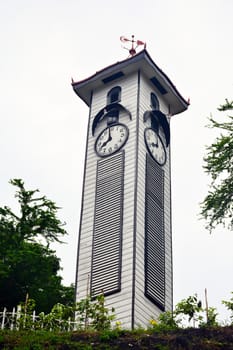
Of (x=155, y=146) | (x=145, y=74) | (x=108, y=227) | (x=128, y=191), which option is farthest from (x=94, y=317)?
(x=145, y=74)

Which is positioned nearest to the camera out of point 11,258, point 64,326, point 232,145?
point 64,326

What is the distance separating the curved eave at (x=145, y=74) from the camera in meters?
28.5

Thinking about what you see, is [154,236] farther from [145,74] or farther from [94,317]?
[145,74]

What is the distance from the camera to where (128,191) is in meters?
24.3

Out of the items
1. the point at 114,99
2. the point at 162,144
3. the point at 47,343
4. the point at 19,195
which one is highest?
the point at 114,99

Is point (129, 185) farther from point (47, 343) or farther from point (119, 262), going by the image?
point (47, 343)

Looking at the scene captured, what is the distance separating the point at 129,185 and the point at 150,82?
645 cm

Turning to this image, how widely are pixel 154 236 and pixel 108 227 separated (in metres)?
1.64

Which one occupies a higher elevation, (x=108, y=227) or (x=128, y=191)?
(x=128, y=191)

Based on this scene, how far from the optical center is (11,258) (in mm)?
21406

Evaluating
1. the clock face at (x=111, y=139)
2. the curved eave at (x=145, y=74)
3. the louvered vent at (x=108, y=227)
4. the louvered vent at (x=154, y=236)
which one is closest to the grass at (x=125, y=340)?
the louvered vent at (x=108, y=227)

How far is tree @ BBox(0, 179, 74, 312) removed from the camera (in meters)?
21.6

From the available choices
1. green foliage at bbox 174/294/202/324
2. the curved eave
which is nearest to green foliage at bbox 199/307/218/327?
green foliage at bbox 174/294/202/324

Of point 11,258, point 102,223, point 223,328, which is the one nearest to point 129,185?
point 102,223
